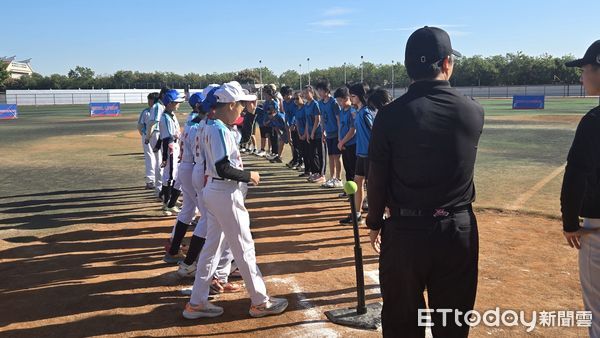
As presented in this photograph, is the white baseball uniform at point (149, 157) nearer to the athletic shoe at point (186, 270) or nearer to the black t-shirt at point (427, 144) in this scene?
the athletic shoe at point (186, 270)

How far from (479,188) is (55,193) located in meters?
9.43

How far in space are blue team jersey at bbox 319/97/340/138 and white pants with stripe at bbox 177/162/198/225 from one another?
495 cm

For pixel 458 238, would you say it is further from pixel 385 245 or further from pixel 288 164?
pixel 288 164

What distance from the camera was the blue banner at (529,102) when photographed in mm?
40969

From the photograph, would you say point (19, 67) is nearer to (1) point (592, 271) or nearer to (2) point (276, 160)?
(2) point (276, 160)

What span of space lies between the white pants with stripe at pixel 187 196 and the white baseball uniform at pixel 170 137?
2091mm

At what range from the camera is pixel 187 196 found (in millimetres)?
6137

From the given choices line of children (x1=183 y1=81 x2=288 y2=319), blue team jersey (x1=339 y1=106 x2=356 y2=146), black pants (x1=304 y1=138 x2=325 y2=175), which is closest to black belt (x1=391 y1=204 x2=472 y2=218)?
line of children (x1=183 y1=81 x2=288 y2=319)

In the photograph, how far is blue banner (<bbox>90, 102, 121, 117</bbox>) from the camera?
142 ft

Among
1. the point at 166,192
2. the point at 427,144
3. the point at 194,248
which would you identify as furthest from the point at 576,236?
the point at 166,192

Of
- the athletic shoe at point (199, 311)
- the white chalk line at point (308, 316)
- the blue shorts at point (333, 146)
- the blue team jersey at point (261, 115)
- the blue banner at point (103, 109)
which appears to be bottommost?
the white chalk line at point (308, 316)

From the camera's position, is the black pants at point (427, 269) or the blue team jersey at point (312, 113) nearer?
the black pants at point (427, 269)

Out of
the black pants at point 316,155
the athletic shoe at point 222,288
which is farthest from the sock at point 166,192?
the black pants at point 316,155

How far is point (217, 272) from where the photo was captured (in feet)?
17.4
